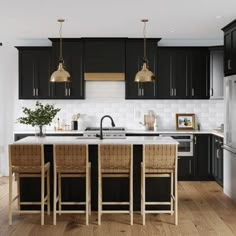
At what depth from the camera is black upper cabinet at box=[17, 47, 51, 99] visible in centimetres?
945

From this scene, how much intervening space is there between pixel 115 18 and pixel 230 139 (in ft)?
8.51

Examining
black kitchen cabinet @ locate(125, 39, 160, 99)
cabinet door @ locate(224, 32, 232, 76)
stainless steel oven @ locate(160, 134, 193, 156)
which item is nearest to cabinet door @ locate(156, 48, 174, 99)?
black kitchen cabinet @ locate(125, 39, 160, 99)

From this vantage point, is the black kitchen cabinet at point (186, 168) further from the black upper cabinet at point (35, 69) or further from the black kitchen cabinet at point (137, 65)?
the black upper cabinet at point (35, 69)

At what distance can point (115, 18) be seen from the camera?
7.21 metres

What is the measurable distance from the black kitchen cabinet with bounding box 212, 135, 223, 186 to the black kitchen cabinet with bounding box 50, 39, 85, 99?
2.64 meters

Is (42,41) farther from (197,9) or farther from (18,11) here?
(197,9)

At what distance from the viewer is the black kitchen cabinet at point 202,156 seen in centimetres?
927

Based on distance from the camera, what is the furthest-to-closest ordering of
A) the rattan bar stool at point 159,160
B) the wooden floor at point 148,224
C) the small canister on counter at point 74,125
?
the small canister on counter at point 74,125
the rattan bar stool at point 159,160
the wooden floor at point 148,224

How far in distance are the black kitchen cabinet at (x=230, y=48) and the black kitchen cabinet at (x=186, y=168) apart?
2.10 meters

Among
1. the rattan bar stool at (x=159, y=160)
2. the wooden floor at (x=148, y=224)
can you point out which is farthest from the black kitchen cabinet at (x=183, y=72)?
the rattan bar stool at (x=159, y=160)

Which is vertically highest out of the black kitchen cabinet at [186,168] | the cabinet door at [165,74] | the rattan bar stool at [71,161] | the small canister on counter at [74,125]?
the cabinet door at [165,74]

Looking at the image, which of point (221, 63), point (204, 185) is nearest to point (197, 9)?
point (221, 63)

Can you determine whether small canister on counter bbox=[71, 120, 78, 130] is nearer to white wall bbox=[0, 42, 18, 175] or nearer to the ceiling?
white wall bbox=[0, 42, 18, 175]

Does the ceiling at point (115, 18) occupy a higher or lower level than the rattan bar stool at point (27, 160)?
higher
